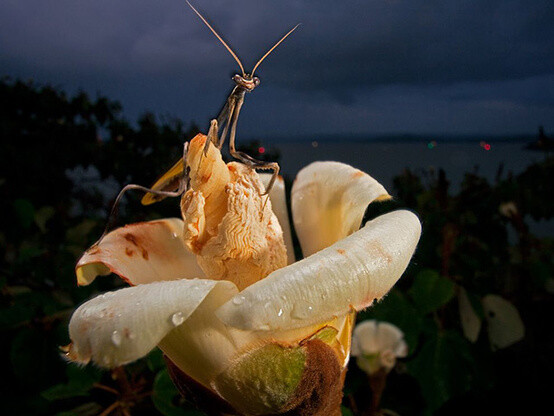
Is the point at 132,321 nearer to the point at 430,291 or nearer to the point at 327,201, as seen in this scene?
the point at 327,201

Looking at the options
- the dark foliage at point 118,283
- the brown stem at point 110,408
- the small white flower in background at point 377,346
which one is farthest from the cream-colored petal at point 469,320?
the brown stem at point 110,408

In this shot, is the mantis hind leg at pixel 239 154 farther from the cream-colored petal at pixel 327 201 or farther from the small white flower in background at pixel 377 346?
the small white flower in background at pixel 377 346

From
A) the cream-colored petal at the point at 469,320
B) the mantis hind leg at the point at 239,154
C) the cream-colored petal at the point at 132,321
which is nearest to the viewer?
the cream-colored petal at the point at 132,321

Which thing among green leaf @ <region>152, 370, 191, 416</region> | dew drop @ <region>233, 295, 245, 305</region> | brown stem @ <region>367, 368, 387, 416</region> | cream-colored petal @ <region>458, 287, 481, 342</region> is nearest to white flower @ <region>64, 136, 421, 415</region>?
dew drop @ <region>233, 295, 245, 305</region>

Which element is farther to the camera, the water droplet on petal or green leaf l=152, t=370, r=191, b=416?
green leaf l=152, t=370, r=191, b=416

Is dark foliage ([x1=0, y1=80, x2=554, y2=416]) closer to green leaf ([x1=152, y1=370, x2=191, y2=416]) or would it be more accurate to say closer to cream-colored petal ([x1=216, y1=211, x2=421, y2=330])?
green leaf ([x1=152, y1=370, x2=191, y2=416])

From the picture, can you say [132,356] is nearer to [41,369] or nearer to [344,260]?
[344,260]

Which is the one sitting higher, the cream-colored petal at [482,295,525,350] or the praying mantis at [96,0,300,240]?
the praying mantis at [96,0,300,240]

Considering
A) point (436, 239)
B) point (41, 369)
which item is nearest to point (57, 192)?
point (41, 369)
